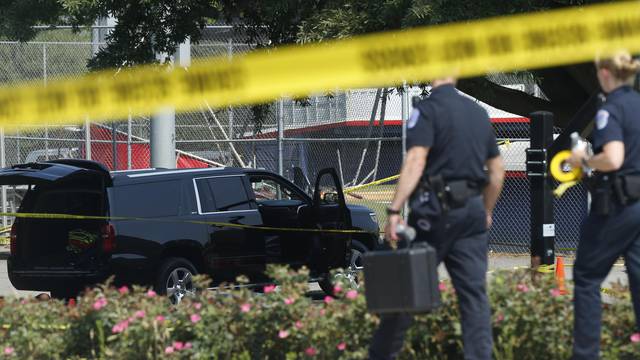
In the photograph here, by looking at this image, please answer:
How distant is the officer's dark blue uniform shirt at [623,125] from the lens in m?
6.18

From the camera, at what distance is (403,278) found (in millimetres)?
5992

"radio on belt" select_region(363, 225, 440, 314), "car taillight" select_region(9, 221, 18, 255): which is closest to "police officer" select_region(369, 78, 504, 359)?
"radio on belt" select_region(363, 225, 440, 314)

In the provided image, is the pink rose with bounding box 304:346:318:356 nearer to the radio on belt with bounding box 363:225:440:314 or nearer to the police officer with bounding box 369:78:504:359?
the police officer with bounding box 369:78:504:359

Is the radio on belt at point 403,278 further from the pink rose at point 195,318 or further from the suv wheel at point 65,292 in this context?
the suv wheel at point 65,292

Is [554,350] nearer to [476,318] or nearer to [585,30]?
[476,318]

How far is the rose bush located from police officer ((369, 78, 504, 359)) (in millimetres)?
407

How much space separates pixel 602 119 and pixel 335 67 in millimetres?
2456

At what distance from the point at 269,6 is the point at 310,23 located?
696 millimetres

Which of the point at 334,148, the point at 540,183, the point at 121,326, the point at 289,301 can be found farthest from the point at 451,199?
the point at 334,148

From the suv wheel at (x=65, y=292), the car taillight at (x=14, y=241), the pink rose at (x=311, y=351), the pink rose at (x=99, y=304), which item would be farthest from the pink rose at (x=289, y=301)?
the car taillight at (x=14, y=241)

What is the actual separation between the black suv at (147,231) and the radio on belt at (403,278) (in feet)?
19.4

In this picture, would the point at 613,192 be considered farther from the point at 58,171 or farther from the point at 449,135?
the point at 58,171

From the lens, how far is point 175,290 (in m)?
12.4

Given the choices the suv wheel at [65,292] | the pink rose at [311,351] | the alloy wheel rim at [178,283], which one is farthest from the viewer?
the alloy wheel rim at [178,283]
